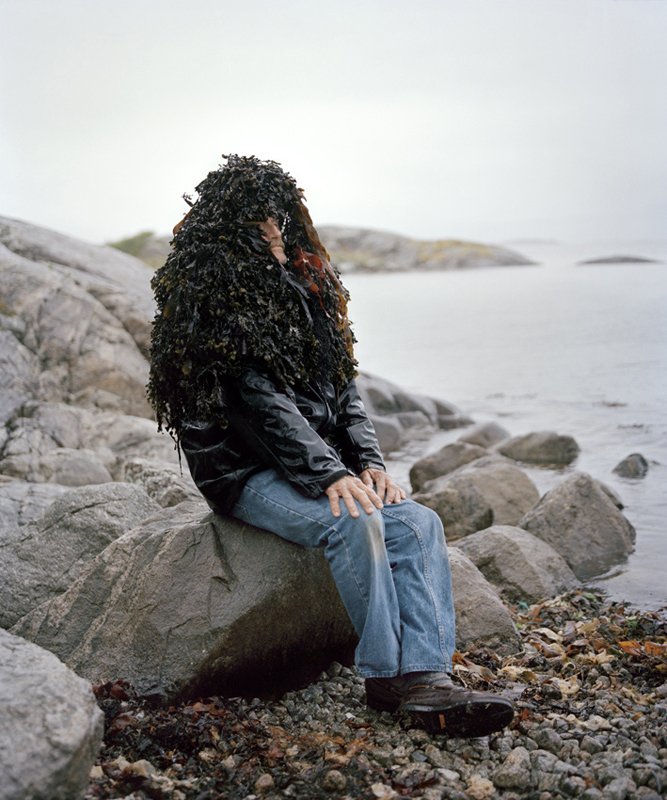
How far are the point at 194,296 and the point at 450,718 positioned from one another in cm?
258

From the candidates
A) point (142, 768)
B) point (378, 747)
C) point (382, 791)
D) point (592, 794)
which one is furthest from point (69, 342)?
point (592, 794)

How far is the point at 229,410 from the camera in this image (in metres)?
4.27

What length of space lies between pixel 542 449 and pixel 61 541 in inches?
357

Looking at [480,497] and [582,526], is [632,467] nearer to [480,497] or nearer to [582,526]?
[582,526]

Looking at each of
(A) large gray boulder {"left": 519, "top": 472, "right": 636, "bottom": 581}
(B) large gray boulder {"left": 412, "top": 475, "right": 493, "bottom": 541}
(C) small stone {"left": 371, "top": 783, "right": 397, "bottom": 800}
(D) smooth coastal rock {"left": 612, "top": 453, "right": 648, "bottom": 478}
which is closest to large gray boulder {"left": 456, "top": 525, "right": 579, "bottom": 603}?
(A) large gray boulder {"left": 519, "top": 472, "right": 636, "bottom": 581}

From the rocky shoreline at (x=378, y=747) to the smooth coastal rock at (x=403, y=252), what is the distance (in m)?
69.1

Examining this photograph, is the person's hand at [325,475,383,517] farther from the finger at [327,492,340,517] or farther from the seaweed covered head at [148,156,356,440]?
the seaweed covered head at [148,156,356,440]

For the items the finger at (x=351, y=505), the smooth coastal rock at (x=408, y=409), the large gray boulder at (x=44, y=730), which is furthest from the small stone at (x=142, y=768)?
the smooth coastal rock at (x=408, y=409)

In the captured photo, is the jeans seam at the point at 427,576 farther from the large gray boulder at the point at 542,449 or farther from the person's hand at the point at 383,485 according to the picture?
the large gray boulder at the point at 542,449

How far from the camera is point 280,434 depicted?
409cm

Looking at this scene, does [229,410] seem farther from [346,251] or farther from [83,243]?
[346,251]

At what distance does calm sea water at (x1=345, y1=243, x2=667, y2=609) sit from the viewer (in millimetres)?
10773

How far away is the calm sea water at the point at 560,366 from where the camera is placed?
1077 cm

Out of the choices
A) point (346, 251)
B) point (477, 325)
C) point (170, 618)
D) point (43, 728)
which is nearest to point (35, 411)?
point (170, 618)
